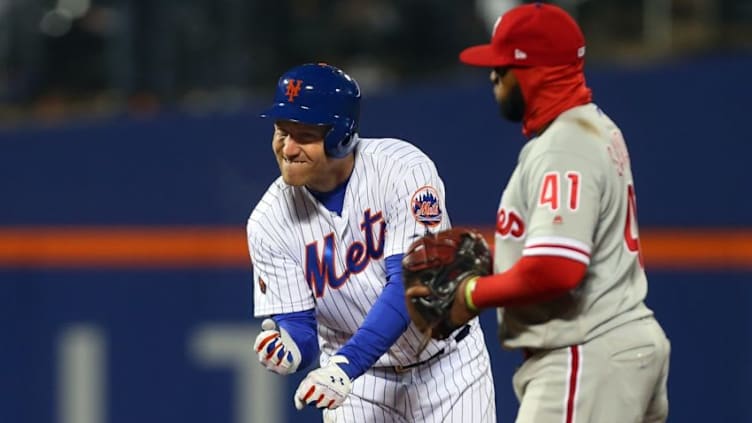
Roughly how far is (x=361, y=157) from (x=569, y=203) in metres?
1.05

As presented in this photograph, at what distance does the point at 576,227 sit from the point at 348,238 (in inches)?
40.7

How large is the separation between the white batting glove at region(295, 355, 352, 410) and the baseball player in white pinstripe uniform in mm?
12

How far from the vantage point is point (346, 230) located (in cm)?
397

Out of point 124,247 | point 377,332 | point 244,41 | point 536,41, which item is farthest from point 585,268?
point 124,247

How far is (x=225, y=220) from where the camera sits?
24.0 ft

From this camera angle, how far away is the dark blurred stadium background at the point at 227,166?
17.2 ft

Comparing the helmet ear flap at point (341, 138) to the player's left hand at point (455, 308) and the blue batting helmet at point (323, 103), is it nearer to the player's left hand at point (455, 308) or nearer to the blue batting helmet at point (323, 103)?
the blue batting helmet at point (323, 103)

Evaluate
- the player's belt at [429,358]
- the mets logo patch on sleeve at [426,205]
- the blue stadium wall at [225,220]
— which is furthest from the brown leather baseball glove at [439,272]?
the blue stadium wall at [225,220]

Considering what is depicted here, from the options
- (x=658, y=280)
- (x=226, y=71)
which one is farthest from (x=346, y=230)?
(x=226, y=71)

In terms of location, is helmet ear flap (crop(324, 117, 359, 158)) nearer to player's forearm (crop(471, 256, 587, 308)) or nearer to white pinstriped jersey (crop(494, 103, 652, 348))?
white pinstriped jersey (crop(494, 103, 652, 348))

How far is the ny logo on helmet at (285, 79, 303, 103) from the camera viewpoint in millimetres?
3752

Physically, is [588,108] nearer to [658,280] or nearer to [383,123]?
[658,280]

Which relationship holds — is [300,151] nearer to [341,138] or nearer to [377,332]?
[341,138]

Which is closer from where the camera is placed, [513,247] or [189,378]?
[513,247]
